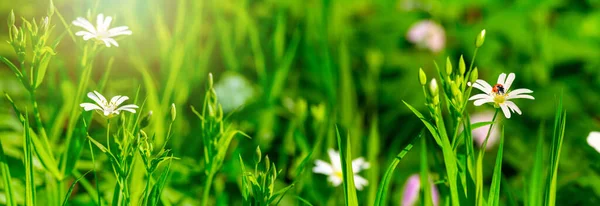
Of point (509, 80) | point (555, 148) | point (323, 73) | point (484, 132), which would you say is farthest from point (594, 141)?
point (323, 73)

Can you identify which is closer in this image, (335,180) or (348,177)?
(348,177)

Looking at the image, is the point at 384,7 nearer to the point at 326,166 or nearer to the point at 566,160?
the point at 566,160

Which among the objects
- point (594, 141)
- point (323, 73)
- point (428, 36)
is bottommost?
point (594, 141)

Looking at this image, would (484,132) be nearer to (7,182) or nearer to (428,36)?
(428,36)

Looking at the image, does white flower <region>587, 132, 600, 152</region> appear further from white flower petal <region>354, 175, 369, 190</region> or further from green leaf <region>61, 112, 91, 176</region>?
green leaf <region>61, 112, 91, 176</region>

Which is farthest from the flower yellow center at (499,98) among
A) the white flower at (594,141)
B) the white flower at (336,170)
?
the white flower at (336,170)

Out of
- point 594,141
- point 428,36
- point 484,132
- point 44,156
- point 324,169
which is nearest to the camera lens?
point 44,156

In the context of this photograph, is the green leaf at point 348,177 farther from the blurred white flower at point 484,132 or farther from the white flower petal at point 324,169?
the blurred white flower at point 484,132
